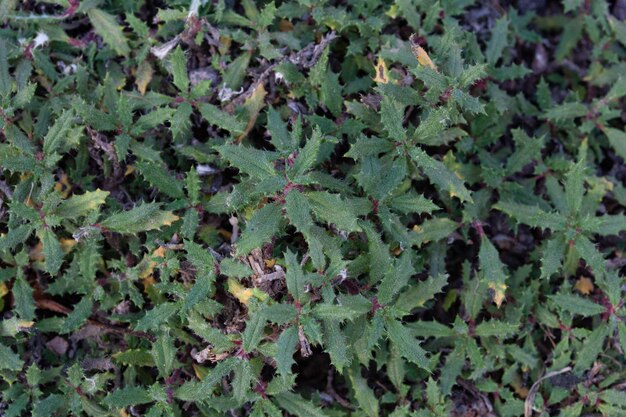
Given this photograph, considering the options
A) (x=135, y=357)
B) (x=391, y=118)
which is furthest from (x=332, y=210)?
(x=135, y=357)

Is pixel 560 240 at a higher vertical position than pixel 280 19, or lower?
lower

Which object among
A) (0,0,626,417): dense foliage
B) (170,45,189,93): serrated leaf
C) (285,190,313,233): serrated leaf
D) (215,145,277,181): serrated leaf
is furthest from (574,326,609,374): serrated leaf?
(170,45,189,93): serrated leaf

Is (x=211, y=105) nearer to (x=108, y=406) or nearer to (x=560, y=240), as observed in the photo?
(x=108, y=406)

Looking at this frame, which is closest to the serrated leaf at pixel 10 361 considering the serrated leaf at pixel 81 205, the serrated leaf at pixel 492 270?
the serrated leaf at pixel 81 205

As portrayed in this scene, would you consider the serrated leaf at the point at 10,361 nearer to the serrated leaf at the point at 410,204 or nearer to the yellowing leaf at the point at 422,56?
the serrated leaf at the point at 410,204

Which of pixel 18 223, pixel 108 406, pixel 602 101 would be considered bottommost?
pixel 108 406

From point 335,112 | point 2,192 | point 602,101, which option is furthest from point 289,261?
point 602,101

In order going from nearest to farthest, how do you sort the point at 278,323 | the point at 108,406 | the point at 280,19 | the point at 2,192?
1. the point at 278,323
2. the point at 108,406
3. the point at 2,192
4. the point at 280,19
